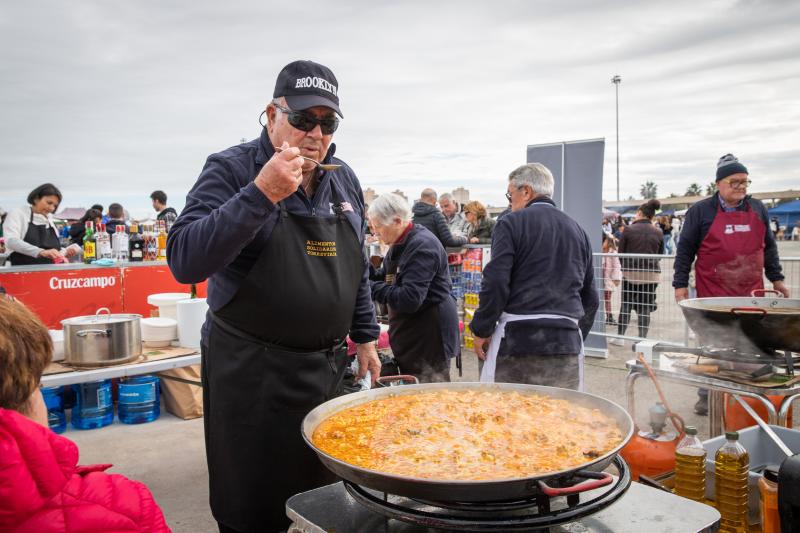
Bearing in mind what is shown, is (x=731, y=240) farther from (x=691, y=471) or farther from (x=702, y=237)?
(x=691, y=471)

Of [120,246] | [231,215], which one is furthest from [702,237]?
[120,246]

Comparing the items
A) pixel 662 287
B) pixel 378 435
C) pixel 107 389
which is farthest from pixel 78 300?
pixel 662 287

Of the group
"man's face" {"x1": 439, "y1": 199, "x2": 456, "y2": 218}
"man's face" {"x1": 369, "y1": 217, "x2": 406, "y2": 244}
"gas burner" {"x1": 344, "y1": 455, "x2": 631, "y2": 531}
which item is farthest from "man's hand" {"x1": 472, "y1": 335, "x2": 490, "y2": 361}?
"man's face" {"x1": 439, "y1": 199, "x2": 456, "y2": 218}

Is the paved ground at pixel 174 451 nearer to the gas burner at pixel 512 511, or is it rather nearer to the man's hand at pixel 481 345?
the man's hand at pixel 481 345

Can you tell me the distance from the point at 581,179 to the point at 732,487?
658 cm

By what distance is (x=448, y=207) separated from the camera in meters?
11.9

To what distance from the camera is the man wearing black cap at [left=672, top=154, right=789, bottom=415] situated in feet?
16.1

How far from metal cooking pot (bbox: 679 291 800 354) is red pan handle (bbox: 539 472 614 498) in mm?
1682

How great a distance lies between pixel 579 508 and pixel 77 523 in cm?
118

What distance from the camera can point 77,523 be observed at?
1.30 metres

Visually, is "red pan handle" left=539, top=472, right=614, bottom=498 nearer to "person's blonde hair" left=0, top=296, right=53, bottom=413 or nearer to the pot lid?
"person's blonde hair" left=0, top=296, right=53, bottom=413

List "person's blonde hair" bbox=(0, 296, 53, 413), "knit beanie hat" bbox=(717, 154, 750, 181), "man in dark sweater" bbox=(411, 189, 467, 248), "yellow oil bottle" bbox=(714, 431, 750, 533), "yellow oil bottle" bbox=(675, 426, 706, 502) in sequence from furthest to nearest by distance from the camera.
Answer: "man in dark sweater" bbox=(411, 189, 467, 248) → "knit beanie hat" bbox=(717, 154, 750, 181) → "yellow oil bottle" bbox=(675, 426, 706, 502) → "yellow oil bottle" bbox=(714, 431, 750, 533) → "person's blonde hair" bbox=(0, 296, 53, 413)

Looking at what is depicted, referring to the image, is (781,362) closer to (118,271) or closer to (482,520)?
(482,520)

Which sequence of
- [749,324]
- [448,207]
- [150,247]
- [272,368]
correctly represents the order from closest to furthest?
[272,368] < [749,324] < [150,247] < [448,207]
